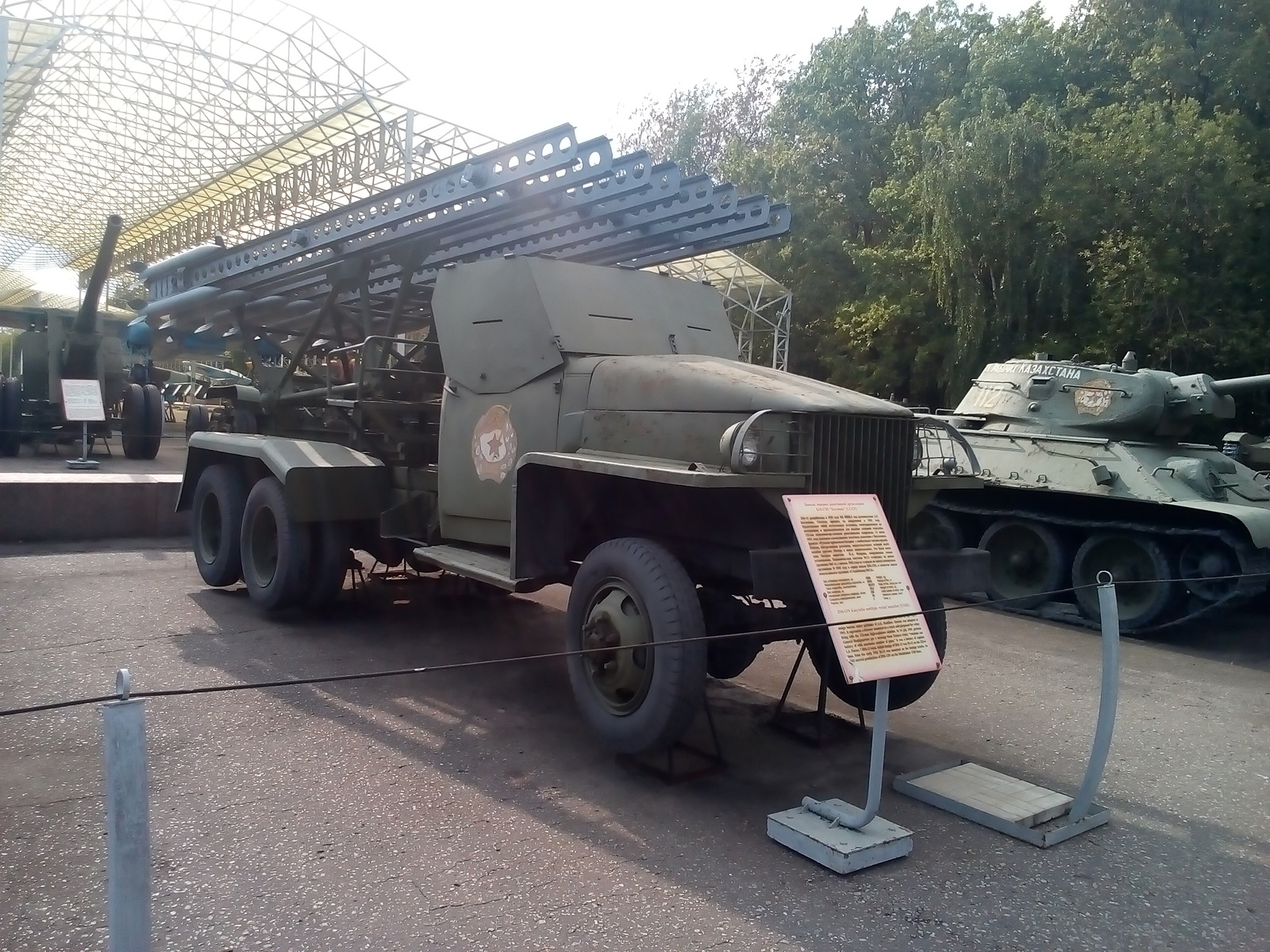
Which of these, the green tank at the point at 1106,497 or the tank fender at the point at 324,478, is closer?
the tank fender at the point at 324,478

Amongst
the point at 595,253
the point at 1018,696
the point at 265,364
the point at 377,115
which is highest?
the point at 377,115

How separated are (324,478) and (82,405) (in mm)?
8049

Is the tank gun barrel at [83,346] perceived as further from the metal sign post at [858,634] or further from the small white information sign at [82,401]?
the metal sign post at [858,634]

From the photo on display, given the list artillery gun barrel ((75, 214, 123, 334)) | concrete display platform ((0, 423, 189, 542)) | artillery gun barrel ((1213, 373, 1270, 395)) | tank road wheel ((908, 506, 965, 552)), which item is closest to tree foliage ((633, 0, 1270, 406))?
artillery gun barrel ((1213, 373, 1270, 395))

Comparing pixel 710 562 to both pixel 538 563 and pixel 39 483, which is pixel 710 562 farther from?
pixel 39 483

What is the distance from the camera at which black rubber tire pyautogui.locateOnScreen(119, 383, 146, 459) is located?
596 inches

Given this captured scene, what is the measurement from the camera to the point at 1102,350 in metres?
17.1

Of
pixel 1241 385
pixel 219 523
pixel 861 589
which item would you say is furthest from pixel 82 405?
pixel 1241 385

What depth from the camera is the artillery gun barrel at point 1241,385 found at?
9844 mm

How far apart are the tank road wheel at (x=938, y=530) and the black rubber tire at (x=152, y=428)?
10671 mm

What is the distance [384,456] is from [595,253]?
1951 millimetres

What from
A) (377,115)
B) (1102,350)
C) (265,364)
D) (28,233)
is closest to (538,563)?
(265,364)

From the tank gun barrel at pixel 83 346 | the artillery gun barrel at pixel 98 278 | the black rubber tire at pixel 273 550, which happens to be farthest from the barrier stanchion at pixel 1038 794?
the tank gun barrel at pixel 83 346

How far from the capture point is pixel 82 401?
13.0 m
